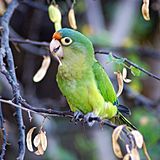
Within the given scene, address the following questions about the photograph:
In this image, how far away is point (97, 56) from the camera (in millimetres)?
3334

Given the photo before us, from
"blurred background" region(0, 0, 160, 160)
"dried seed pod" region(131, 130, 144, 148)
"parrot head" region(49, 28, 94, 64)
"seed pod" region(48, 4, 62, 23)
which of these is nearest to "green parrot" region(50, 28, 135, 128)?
"parrot head" region(49, 28, 94, 64)

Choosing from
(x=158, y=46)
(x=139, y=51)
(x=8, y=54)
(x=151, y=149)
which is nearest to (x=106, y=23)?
(x=158, y=46)

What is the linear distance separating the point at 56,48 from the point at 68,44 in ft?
0.18

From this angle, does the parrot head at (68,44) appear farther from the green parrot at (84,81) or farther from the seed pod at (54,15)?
the seed pod at (54,15)

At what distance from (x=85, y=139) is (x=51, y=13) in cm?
238

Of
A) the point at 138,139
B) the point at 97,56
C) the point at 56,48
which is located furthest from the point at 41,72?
the point at 97,56

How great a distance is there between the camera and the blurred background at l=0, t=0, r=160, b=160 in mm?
3150

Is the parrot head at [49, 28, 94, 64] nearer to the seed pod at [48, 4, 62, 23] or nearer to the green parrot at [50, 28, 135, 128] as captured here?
the green parrot at [50, 28, 135, 128]

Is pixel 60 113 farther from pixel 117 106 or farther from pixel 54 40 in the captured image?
pixel 117 106

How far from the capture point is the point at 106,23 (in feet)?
13.0

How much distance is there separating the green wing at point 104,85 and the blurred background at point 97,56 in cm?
126

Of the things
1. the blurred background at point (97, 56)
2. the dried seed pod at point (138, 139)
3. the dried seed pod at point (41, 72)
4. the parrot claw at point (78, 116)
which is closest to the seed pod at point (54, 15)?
the dried seed pod at point (41, 72)

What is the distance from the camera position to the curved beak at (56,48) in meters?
1.52

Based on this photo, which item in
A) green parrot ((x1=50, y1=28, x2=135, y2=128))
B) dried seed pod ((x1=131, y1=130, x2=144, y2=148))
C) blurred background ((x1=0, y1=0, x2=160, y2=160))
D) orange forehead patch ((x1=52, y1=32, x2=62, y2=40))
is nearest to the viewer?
dried seed pod ((x1=131, y1=130, x2=144, y2=148))
